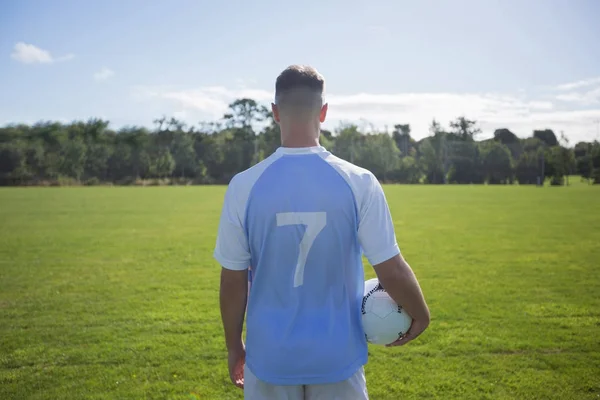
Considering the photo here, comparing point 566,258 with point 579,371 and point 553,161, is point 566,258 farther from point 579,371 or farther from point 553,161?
point 553,161

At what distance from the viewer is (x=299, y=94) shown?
206cm

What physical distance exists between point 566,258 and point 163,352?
401 inches

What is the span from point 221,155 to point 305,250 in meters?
81.8

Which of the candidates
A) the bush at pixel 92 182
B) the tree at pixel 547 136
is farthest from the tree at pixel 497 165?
the bush at pixel 92 182

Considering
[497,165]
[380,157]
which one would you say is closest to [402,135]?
[380,157]

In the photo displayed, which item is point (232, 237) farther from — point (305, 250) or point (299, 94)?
point (299, 94)

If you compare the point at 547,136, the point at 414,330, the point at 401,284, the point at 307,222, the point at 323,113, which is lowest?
the point at 414,330

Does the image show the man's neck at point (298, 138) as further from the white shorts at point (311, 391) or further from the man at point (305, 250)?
the white shorts at point (311, 391)

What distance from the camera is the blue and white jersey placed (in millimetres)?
1973

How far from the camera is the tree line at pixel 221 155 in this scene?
69750mm

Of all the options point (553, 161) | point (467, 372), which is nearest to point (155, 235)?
point (467, 372)

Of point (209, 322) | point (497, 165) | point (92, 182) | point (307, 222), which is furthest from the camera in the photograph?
point (497, 165)

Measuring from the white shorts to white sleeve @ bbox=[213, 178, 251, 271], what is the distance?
0.54m

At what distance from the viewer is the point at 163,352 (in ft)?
18.1
